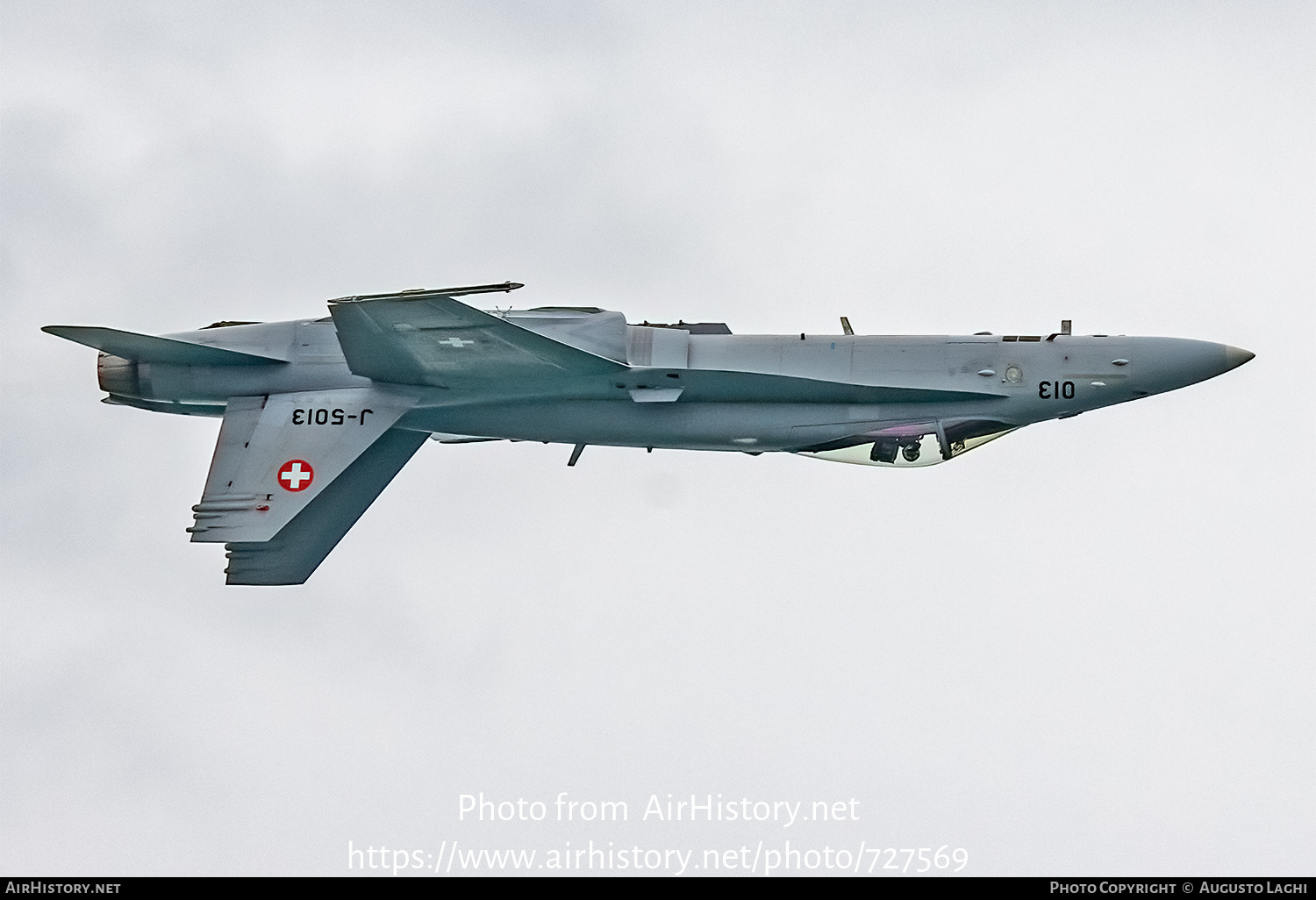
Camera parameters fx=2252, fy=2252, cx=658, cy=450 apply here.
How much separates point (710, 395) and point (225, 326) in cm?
815

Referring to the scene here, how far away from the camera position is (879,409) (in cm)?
3497

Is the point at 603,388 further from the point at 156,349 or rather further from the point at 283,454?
the point at 156,349

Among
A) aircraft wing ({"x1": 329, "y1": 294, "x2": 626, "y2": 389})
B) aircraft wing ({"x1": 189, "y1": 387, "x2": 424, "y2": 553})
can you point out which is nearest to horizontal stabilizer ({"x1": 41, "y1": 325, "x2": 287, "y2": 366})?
aircraft wing ({"x1": 189, "y1": 387, "x2": 424, "y2": 553})

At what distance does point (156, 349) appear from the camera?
3572 cm

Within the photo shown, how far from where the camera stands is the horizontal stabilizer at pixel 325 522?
36.0 m

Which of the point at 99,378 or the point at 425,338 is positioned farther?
the point at 99,378

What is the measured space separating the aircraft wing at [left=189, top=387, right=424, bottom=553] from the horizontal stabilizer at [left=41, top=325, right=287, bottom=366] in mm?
850

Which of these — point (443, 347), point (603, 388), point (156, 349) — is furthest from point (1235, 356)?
point (156, 349)

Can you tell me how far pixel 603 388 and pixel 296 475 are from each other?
4982 mm

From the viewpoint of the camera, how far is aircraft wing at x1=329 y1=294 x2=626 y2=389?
33.7m

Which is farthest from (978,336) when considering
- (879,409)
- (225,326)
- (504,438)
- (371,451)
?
(225,326)
